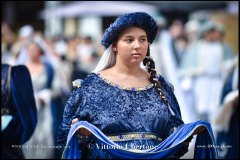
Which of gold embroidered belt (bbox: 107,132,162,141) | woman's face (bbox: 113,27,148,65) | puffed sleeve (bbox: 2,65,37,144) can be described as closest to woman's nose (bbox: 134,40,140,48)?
woman's face (bbox: 113,27,148,65)

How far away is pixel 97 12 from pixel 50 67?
460 inches

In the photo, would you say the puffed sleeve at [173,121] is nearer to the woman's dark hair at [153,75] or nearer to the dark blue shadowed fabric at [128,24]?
the woman's dark hair at [153,75]

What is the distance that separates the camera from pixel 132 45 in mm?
6129

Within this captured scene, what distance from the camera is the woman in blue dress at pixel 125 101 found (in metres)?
6.07

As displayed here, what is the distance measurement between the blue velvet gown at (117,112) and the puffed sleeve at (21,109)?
6.17 ft

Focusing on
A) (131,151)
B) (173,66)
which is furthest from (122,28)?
(173,66)

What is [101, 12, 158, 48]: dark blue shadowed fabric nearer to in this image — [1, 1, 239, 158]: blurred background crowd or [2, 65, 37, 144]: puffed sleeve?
[2, 65, 37, 144]: puffed sleeve

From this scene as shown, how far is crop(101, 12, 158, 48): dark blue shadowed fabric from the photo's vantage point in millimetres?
6160

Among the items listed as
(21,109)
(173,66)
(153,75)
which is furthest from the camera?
(173,66)

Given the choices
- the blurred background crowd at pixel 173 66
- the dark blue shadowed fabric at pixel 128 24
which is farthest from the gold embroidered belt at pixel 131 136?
the blurred background crowd at pixel 173 66

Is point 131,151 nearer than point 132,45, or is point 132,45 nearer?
point 131,151

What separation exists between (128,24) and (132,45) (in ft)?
0.51

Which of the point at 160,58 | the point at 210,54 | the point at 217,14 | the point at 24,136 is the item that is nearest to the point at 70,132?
the point at 24,136

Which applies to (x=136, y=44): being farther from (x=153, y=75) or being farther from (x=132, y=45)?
(x=153, y=75)
